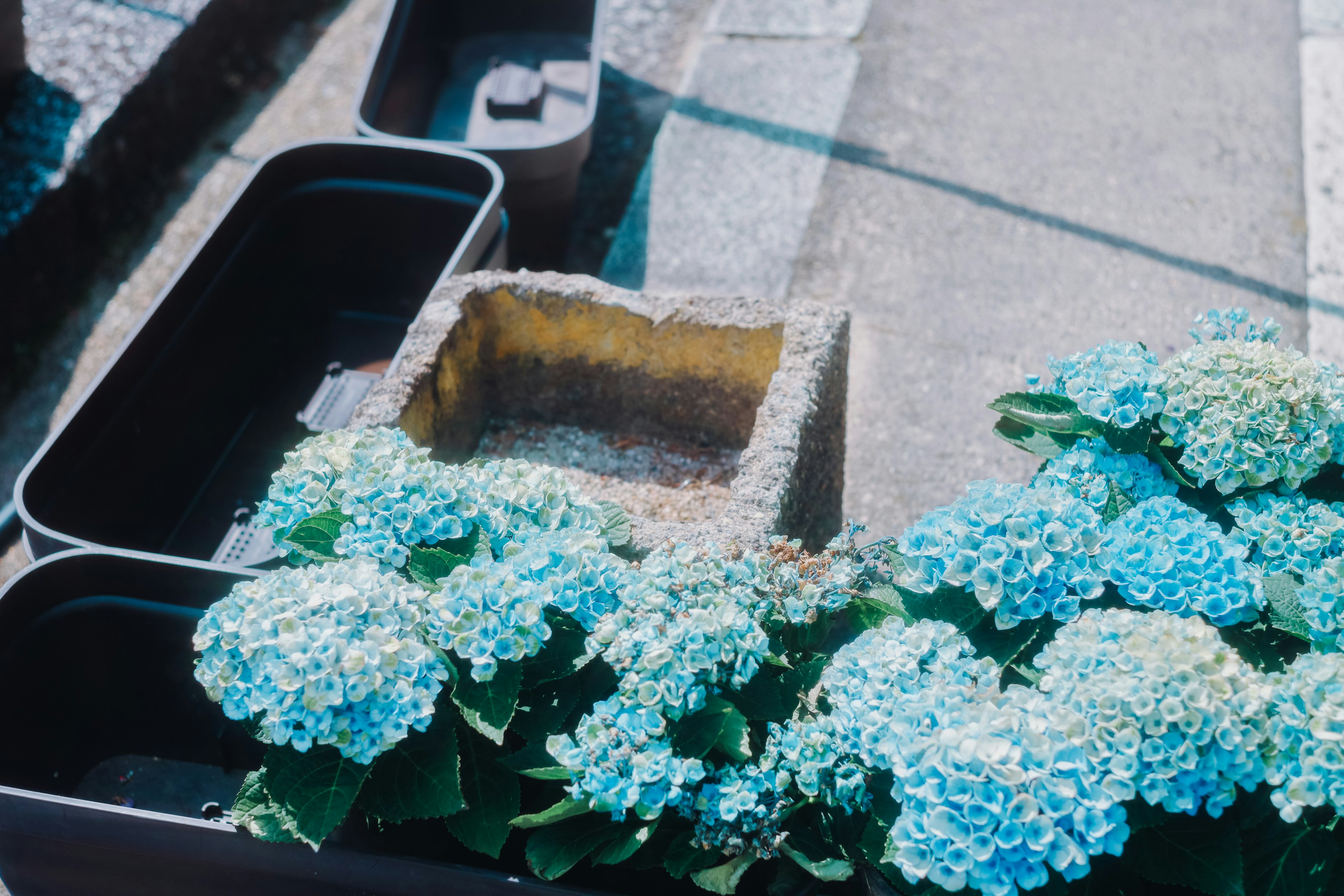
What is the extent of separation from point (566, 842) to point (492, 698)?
0.74 feet

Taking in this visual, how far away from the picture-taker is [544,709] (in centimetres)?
148

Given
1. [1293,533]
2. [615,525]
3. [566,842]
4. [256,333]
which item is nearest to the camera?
[566,842]

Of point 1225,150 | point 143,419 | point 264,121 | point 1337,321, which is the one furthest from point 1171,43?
point 143,419

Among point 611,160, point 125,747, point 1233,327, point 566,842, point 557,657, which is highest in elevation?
point 1233,327

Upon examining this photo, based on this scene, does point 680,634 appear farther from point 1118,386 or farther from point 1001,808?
point 1118,386

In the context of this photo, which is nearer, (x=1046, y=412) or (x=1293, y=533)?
(x=1293, y=533)

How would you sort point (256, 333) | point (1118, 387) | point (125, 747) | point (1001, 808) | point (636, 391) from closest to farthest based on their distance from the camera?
point (1001, 808) → point (1118, 387) → point (125, 747) → point (636, 391) → point (256, 333)

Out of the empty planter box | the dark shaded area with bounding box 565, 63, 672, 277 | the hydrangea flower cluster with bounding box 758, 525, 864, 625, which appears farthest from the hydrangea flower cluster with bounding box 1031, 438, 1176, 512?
the dark shaded area with bounding box 565, 63, 672, 277

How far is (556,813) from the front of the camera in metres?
1.33

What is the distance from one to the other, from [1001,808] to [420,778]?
0.76m

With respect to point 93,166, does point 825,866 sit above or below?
above

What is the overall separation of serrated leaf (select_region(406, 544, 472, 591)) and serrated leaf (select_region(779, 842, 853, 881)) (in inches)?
24.3

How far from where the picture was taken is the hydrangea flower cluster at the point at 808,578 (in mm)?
1518

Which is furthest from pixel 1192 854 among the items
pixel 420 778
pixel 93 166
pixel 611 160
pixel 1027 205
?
pixel 93 166
